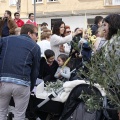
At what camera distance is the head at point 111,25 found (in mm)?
4621

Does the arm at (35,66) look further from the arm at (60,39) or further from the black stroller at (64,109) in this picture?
the arm at (60,39)

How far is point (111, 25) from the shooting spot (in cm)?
465

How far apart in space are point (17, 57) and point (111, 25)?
142 cm

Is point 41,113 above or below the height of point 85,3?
below

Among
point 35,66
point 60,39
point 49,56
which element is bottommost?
point 35,66

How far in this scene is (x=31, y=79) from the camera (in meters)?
5.65

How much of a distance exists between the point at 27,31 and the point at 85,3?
24.2 metres

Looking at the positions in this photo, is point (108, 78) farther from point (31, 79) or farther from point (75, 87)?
point (31, 79)

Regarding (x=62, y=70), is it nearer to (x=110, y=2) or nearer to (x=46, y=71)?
(x=46, y=71)

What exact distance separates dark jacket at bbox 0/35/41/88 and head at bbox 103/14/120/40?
47.5 inches

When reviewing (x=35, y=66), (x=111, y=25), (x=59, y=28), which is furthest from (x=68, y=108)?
(x=59, y=28)

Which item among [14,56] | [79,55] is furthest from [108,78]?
[79,55]

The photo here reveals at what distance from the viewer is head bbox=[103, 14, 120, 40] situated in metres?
4.62

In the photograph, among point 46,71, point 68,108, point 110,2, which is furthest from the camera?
point 110,2
